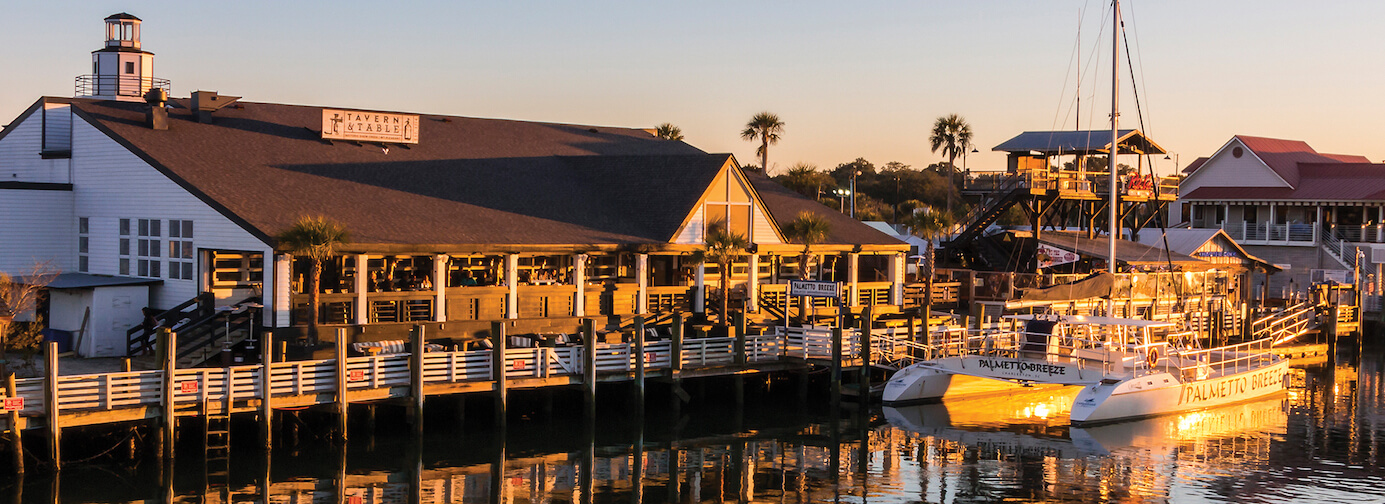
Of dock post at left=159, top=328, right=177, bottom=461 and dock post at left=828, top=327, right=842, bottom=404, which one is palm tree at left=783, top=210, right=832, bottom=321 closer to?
dock post at left=828, top=327, right=842, bottom=404

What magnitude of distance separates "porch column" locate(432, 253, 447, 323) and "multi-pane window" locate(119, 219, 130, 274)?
9138 mm

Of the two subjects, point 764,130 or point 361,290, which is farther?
point 764,130

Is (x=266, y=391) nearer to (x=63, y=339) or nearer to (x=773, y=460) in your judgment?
(x=63, y=339)

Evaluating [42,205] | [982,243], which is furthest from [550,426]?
[982,243]

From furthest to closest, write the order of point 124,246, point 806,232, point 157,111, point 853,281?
point 853,281 < point 806,232 < point 157,111 < point 124,246

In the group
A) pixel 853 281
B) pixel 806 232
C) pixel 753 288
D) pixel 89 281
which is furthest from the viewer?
pixel 853 281

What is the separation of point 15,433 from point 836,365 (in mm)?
19820

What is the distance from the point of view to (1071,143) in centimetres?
5497

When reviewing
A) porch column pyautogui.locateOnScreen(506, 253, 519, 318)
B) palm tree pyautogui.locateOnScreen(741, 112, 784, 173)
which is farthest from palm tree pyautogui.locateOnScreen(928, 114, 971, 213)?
porch column pyautogui.locateOnScreen(506, 253, 519, 318)

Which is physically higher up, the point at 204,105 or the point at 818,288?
the point at 204,105

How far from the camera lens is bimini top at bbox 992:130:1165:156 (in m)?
54.7

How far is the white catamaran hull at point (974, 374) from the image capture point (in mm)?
35250

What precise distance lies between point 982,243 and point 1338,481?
2650 cm

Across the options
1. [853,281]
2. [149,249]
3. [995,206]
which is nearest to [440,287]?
A: [149,249]
